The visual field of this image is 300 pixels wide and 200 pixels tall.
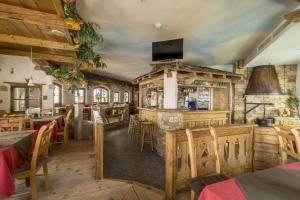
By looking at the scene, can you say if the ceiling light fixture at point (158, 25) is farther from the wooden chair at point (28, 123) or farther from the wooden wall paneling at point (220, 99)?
the wooden wall paneling at point (220, 99)

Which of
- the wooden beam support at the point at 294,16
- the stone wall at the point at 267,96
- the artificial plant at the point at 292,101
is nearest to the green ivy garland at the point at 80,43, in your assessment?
the wooden beam support at the point at 294,16

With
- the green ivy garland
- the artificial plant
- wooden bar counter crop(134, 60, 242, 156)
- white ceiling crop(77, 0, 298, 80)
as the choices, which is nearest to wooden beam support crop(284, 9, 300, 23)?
white ceiling crop(77, 0, 298, 80)

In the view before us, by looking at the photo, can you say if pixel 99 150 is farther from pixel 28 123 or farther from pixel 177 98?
pixel 177 98

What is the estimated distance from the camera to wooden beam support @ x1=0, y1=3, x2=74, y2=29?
2346 mm

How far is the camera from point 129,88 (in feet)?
41.2

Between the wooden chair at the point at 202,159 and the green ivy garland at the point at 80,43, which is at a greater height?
the green ivy garland at the point at 80,43

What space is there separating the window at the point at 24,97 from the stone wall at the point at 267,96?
7.31 metres

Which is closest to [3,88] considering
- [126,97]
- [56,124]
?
[56,124]

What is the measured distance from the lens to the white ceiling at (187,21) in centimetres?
280

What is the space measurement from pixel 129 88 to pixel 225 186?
38.6 feet

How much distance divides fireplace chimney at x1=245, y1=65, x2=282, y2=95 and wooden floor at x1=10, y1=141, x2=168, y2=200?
4.67 meters

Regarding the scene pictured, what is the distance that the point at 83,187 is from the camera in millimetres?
Answer: 2508

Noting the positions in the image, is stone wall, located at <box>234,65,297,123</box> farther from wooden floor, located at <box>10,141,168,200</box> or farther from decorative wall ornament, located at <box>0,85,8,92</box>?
decorative wall ornament, located at <box>0,85,8,92</box>

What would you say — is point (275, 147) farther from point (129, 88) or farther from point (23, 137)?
point (129, 88)
